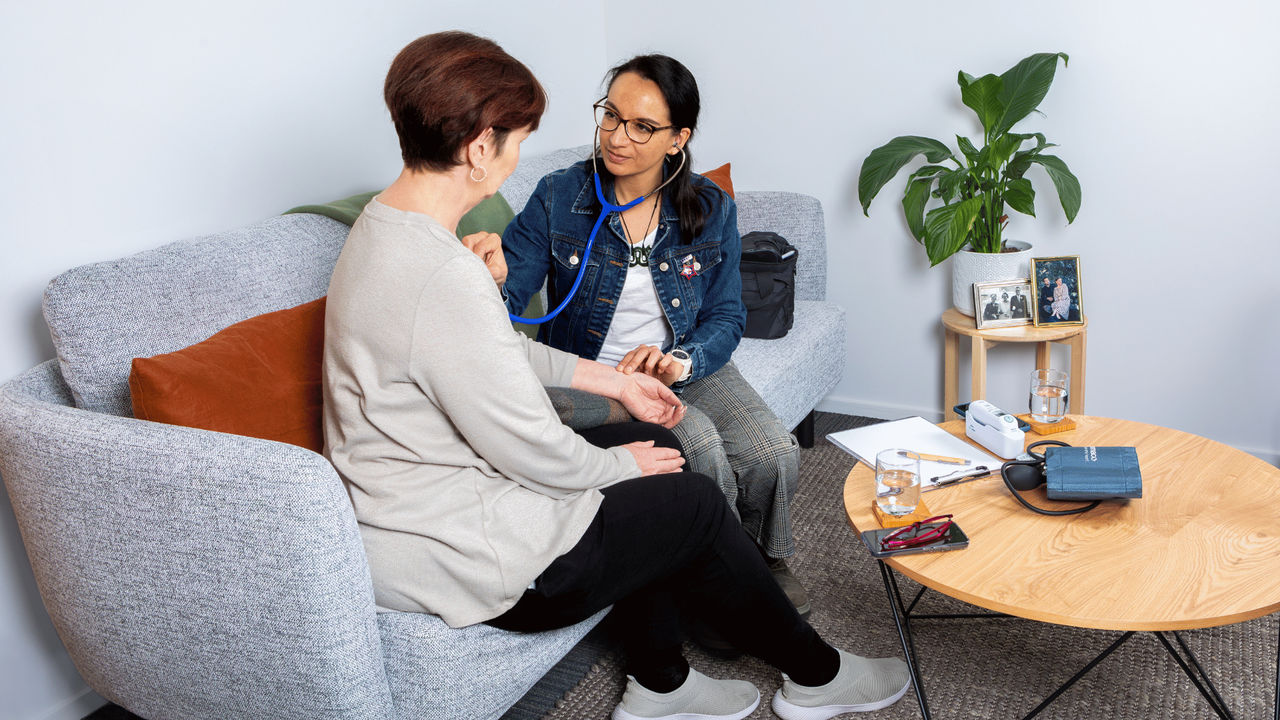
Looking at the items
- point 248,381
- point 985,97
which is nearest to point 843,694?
point 248,381

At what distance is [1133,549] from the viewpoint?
144 cm

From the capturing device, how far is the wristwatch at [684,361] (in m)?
2.01

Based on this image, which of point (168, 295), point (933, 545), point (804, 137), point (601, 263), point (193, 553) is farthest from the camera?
point (804, 137)

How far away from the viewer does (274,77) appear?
2.13 meters

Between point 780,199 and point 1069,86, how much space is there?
801mm

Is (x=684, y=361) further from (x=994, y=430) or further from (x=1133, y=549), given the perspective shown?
(x=1133, y=549)

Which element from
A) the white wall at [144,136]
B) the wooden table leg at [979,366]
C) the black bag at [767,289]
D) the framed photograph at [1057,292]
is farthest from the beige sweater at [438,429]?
the framed photograph at [1057,292]

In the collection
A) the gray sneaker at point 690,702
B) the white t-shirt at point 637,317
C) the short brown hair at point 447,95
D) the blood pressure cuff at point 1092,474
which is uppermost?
the short brown hair at point 447,95

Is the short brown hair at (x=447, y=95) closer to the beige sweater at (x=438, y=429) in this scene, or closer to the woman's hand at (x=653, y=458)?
the beige sweater at (x=438, y=429)

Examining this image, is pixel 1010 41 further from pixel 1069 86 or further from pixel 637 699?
pixel 637 699

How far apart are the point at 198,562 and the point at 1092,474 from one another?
1.33 meters

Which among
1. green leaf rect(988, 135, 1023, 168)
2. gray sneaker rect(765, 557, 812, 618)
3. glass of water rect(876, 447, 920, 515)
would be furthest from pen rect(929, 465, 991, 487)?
green leaf rect(988, 135, 1023, 168)

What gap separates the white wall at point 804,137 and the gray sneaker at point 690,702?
106 cm

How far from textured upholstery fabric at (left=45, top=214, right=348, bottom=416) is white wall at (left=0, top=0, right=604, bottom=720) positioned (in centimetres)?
21
